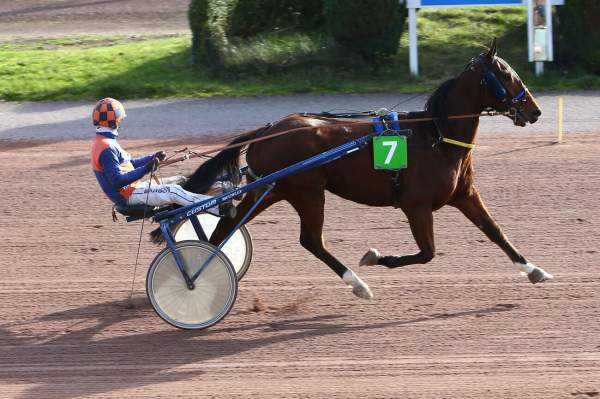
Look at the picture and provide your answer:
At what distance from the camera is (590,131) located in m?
11.9

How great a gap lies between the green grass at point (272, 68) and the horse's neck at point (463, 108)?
6.76 metres

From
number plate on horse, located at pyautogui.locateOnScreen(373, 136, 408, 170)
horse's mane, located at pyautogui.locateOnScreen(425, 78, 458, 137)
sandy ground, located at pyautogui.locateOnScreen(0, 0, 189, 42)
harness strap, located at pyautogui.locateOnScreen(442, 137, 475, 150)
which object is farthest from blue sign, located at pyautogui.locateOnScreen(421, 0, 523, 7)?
number plate on horse, located at pyautogui.locateOnScreen(373, 136, 408, 170)

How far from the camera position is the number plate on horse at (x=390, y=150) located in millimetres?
6797

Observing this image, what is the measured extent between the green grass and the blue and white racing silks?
747 cm

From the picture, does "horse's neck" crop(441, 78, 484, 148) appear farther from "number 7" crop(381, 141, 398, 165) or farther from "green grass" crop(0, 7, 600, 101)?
"green grass" crop(0, 7, 600, 101)

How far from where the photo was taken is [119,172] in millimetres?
6535

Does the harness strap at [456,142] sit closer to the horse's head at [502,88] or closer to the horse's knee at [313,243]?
the horse's head at [502,88]

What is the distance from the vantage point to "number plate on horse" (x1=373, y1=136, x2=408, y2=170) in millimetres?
6797

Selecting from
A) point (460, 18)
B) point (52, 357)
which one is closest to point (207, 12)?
point (460, 18)

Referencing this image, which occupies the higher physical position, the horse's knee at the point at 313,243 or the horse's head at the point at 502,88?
the horse's head at the point at 502,88

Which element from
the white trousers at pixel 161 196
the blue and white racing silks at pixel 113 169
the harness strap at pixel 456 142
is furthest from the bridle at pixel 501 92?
the blue and white racing silks at pixel 113 169

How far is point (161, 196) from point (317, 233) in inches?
44.6

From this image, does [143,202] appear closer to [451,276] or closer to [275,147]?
[275,147]

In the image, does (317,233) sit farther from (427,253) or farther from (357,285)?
(427,253)
